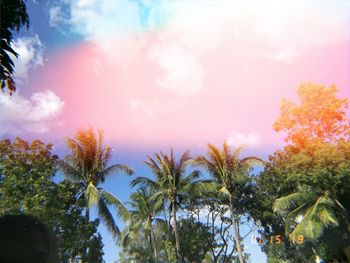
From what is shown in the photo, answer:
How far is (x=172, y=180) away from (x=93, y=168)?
7174 mm

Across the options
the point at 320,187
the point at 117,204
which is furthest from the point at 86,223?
the point at 320,187

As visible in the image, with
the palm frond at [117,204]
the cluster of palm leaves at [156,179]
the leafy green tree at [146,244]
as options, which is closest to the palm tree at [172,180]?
the cluster of palm leaves at [156,179]

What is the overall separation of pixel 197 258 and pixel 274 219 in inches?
444

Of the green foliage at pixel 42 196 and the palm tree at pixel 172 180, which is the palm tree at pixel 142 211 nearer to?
the palm tree at pixel 172 180

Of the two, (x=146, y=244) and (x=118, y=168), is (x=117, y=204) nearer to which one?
(x=118, y=168)

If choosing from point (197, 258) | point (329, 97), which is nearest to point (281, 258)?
point (197, 258)

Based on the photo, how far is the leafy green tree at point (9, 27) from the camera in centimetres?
700

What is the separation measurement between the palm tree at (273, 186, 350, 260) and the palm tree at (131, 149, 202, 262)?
21.5 ft

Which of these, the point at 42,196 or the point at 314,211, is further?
the point at 314,211

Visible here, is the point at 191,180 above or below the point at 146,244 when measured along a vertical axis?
below

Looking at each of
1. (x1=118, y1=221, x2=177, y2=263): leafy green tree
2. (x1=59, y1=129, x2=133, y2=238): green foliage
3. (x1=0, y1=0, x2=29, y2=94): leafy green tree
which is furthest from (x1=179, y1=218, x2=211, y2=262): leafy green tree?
(x1=0, y1=0, x2=29, y2=94): leafy green tree

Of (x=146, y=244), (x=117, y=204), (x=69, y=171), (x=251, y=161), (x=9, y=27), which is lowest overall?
(x=9, y=27)

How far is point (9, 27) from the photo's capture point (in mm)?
7211

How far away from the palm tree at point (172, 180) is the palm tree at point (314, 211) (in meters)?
6.54
